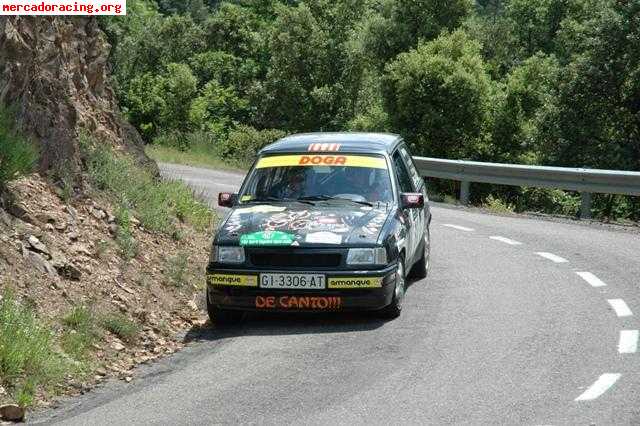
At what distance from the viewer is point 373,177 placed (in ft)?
38.1

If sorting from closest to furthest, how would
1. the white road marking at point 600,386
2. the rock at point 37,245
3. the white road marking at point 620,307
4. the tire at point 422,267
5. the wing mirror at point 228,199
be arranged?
the white road marking at point 600,386
the rock at point 37,245
the white road marking at point 620,307
the wing mirror at point 228,199
the tire at point 422,267

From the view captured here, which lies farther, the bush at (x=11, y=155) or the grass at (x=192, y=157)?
the grass at (x=192, y=157)

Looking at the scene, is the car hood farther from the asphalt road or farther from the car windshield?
the asphalt road

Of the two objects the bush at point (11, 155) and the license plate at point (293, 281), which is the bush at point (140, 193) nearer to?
the bush at point (11, 155)

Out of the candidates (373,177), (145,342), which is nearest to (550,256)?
(373,177)

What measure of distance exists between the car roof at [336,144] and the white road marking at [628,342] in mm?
3450

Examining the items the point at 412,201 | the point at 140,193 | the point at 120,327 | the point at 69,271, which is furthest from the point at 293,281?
the point at 140,193

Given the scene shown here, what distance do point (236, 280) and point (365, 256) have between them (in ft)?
4.05

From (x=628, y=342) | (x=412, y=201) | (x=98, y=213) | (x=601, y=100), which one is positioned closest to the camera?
(x=628, y=342)

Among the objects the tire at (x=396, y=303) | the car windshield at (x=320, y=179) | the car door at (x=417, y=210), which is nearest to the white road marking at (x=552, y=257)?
the car door at (x=417, y=210)

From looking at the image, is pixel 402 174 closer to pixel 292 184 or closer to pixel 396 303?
pixel 292 184

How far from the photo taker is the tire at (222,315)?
1058 centimetres

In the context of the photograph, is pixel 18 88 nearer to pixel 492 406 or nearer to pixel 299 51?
pixel 492 406

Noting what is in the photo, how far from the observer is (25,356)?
8.19 m
